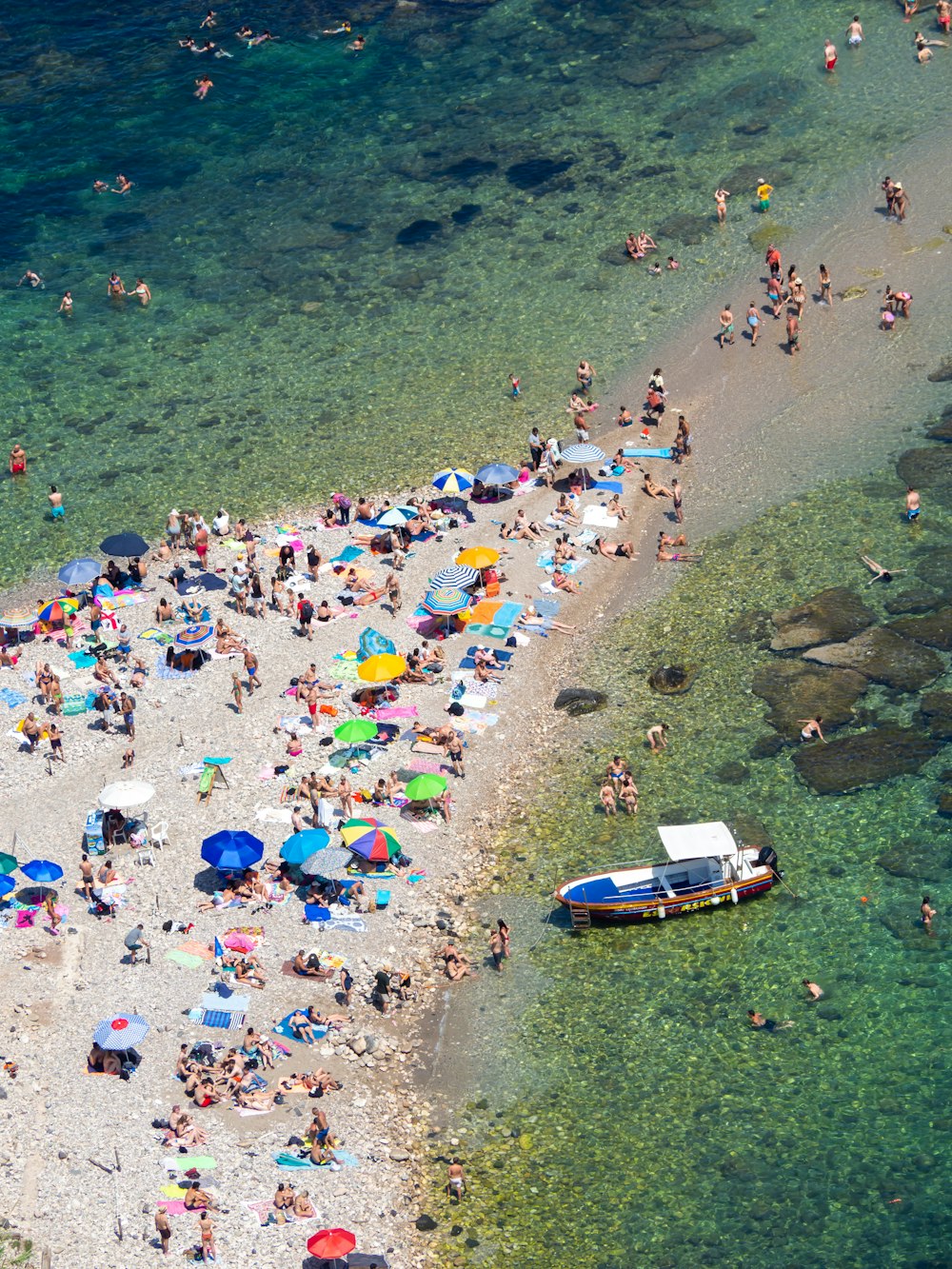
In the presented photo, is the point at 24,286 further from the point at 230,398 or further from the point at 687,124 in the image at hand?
the point at 687,124

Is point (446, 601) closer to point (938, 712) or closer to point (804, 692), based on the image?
point (804, 692)

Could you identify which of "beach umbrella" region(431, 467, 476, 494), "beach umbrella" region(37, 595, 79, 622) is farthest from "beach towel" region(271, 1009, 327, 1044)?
"beach umbrella" region(431, 467, 476, 494)

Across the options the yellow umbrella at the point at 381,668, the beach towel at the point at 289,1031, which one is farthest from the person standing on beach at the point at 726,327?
the beach towel at the point at 289,1031

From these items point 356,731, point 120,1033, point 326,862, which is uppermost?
point 120,1033

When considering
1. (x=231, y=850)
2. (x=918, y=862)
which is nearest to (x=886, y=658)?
(x=918, y=862)

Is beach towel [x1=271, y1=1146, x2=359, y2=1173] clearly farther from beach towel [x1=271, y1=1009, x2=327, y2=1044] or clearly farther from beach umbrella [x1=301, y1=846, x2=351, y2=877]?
beach umbrella [x1=301, y1=846, x2=351, y2=877]

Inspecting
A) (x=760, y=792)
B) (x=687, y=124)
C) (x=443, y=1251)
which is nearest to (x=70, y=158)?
(x=687, y=124)
